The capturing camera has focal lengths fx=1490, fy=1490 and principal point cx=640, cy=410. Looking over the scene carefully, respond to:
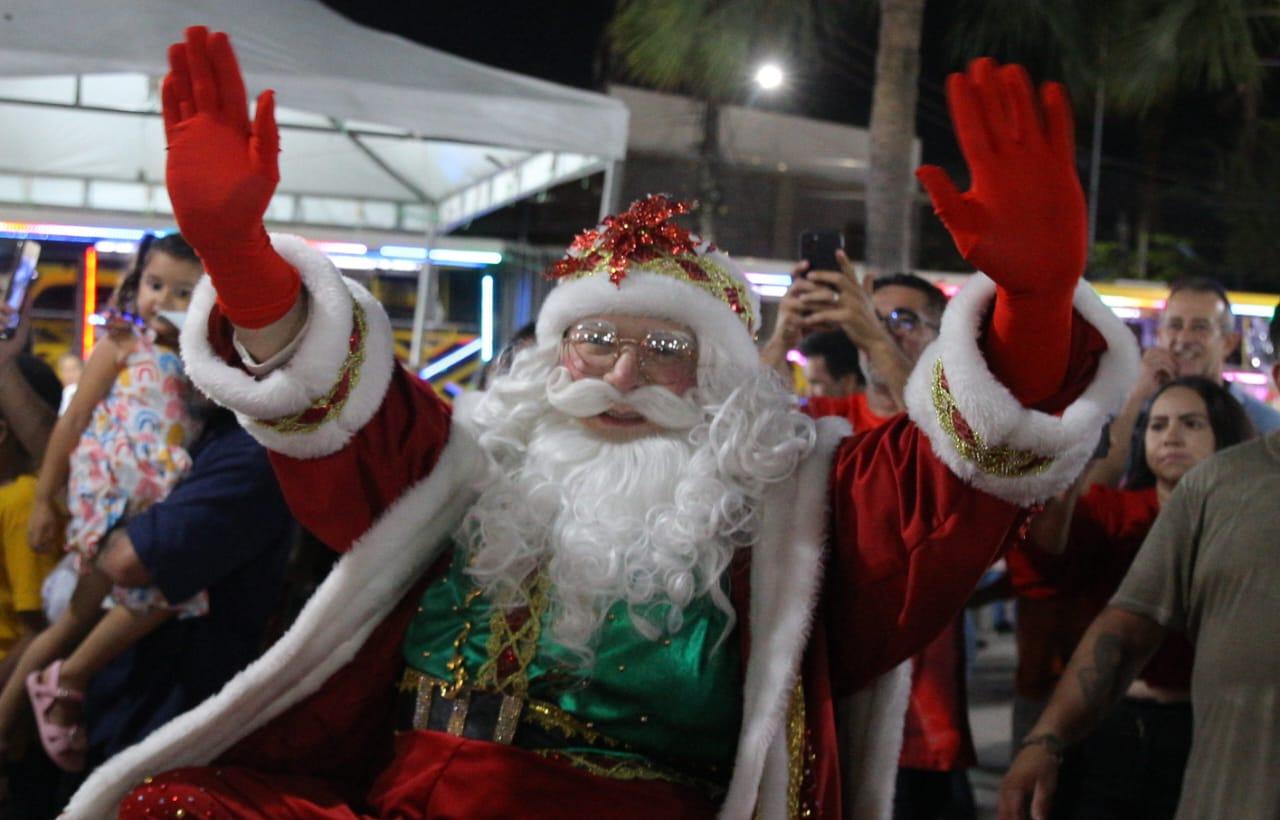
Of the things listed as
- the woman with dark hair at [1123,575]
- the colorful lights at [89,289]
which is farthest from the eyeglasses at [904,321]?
the colorful lights at [89,289]

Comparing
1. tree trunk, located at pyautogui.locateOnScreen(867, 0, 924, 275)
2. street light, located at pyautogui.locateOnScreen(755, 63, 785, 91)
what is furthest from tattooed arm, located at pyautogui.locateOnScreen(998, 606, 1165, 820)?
street light, located at pyautogui.locateOnScreen(755, 63, 785, 91)

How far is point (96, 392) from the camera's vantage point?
399 cm

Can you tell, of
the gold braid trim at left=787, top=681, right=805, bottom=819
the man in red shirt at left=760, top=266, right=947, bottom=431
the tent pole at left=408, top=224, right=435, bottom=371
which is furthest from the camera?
the tent pole at left=408, top=224, right=435, bottom=371

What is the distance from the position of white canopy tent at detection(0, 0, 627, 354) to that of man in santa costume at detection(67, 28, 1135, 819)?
4.39 m

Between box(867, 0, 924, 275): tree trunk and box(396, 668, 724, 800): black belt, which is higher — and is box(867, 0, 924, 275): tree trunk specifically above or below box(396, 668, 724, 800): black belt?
above

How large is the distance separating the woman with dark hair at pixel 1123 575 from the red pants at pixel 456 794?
4.29 ft

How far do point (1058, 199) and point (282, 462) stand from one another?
1399 millimetres

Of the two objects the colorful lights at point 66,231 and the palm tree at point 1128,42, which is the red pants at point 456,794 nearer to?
the colorful lights at point 66,231

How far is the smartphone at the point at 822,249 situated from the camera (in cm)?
343

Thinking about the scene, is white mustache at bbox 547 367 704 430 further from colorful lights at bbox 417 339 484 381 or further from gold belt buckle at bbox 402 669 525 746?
colorful lights at bbox 417 339 484 381

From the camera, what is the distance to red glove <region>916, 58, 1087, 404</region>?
2160mm

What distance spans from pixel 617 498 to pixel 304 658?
664 mm

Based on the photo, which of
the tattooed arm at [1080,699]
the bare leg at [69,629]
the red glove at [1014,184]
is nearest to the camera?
the red glove at [1014,184]

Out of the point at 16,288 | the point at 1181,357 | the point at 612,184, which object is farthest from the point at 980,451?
the point at 612,184
